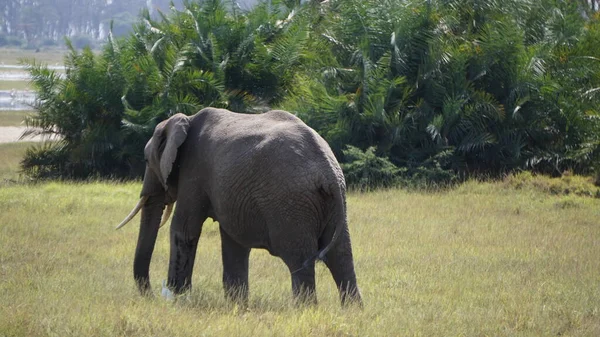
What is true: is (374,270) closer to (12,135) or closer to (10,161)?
(10,161)

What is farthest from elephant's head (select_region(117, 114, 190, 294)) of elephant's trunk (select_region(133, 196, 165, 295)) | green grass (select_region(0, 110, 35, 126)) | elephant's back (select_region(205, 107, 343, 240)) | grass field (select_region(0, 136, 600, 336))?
green grass (select_region(0, 110, 35, 126))

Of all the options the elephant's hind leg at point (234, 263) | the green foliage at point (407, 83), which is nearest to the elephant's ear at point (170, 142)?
the elephant's hind leg at point (234, 263)

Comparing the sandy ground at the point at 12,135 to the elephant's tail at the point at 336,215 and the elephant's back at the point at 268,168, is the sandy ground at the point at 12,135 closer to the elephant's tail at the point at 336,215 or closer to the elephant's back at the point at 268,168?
the elephant's back at the point at 268,168

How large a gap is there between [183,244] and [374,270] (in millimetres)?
2616

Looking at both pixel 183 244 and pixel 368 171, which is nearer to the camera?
pixel 183 244

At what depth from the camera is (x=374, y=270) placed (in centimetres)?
1047

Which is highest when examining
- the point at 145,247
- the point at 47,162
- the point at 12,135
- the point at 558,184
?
the point at 145,247

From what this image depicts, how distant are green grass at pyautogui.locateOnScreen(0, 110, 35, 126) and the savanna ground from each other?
91.6ft

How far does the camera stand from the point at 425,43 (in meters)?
18.6

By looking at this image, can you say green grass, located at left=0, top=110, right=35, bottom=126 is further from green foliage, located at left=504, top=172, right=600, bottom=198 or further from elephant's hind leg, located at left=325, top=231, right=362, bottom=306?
elephant's hind leg, located at left=325, top=231, right=362, bottom=306

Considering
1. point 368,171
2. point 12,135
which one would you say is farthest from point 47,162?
point 12,135

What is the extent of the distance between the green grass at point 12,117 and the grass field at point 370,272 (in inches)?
1117

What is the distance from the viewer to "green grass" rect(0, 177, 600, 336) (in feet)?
23.4

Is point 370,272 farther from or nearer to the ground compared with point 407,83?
nearer to the ground
